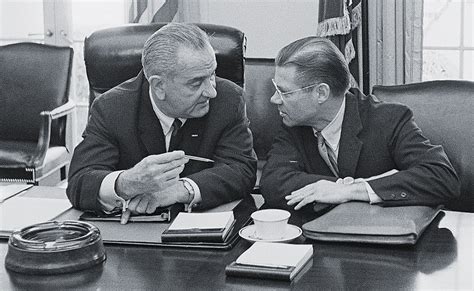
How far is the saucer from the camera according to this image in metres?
2.01

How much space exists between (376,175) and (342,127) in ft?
0.60

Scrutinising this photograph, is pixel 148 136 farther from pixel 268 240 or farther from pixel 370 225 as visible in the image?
pixel 370 225

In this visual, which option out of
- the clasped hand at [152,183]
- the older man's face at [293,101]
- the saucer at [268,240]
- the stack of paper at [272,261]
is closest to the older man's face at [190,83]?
the older man's face at [293,101]

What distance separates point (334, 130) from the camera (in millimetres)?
2613

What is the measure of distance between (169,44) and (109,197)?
526 mm

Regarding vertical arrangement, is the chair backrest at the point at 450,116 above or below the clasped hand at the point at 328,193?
above

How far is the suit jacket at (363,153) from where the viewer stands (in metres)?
2.43

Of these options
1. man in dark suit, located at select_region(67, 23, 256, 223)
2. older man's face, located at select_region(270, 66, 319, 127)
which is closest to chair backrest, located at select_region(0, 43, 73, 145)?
man in dark suit, located at select_region(67, 23, 256, 223)

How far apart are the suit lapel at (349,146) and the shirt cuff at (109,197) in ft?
2.33

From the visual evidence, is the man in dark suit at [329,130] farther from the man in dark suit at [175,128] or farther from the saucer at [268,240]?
the saucer at [268,240]

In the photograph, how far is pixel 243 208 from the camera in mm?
2367

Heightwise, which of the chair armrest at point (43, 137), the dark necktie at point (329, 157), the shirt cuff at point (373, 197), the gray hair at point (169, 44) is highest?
the gray hair at point (169, 44)

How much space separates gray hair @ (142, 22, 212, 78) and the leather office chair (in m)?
1.89

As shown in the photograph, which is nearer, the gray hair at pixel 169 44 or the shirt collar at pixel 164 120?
the gray hair at pixel 169 44
